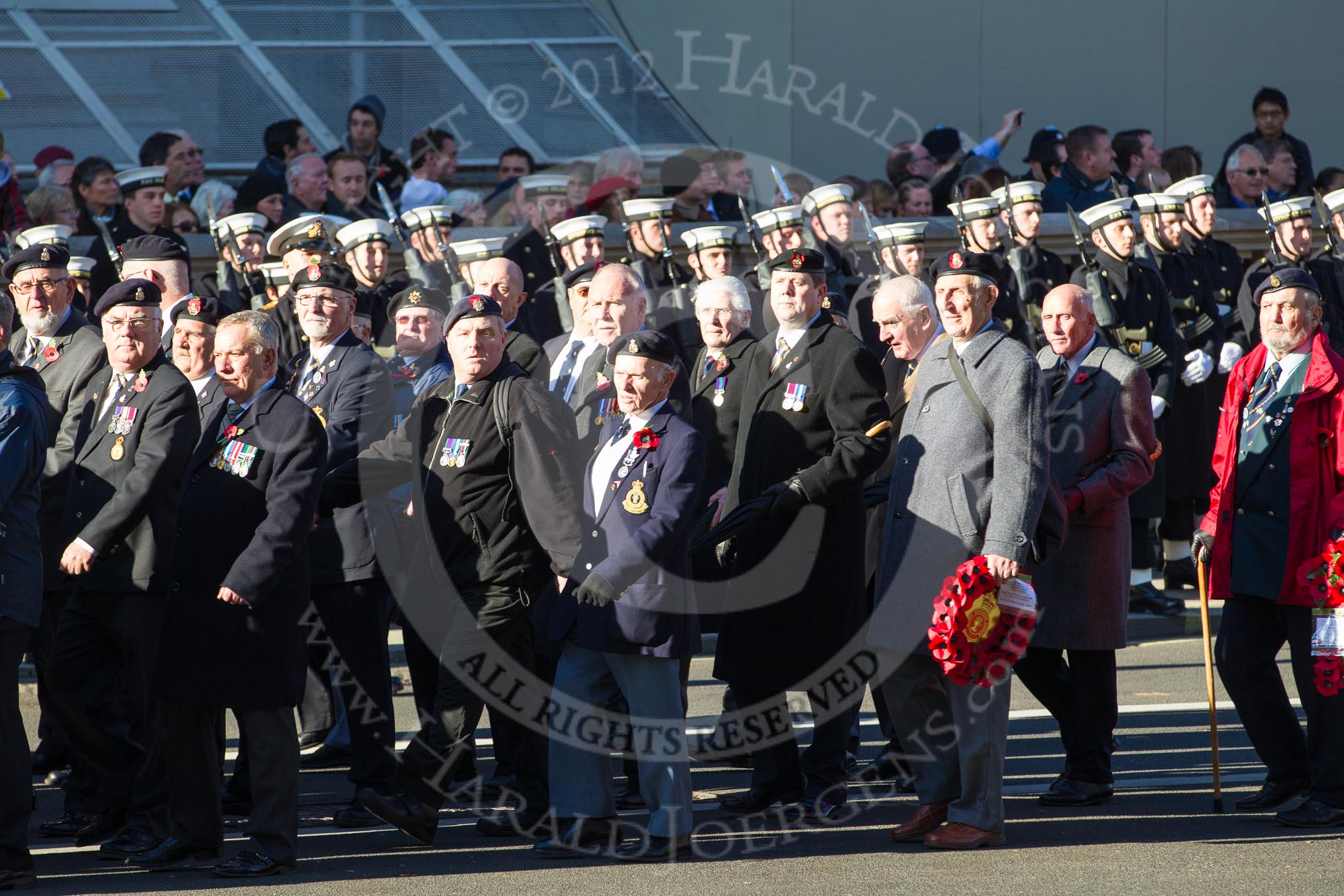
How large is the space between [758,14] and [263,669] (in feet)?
38.2

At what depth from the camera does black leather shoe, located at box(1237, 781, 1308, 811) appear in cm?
660

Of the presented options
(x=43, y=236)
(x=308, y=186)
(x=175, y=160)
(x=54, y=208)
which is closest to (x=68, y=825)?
(x=43, y=236)

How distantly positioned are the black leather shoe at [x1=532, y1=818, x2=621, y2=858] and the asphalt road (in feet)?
0.26

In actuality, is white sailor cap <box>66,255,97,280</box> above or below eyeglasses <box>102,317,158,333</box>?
above

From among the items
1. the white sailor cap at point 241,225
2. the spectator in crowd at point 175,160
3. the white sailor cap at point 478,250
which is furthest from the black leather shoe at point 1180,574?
the spectator in crowd at point 175,160

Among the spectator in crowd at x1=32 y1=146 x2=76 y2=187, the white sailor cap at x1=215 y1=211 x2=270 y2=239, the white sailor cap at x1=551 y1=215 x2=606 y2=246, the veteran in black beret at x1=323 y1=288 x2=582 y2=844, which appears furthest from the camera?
the spectator in crowd at x1=32 y1=146 x2=76 y2=187

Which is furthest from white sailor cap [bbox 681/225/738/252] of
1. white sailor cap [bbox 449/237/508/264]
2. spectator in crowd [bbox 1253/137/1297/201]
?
spectator in crowd [bbox 1253/137/1297/201]

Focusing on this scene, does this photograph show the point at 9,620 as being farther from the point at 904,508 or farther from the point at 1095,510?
the point at 1095,510

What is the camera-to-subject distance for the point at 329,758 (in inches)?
302

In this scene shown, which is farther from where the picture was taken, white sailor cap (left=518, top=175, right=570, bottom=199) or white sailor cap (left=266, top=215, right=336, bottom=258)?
white sailor cap (left=518, top=175, right=570, bottom=199)

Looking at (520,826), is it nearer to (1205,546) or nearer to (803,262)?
(803,262)

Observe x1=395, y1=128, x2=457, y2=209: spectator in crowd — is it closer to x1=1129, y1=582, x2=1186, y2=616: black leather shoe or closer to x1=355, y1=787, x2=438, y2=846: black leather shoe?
x1=1129, y1=582, x2=1186, y2=616: black leather shoe

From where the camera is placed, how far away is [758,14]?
16.5 meters

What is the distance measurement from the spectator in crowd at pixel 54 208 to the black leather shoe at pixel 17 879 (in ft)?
16.8
